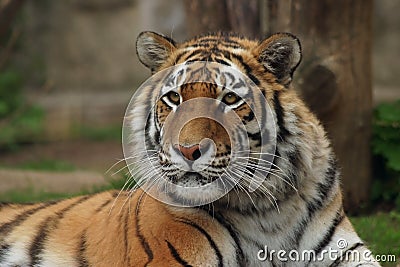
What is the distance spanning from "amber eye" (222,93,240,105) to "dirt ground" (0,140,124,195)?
366 cm

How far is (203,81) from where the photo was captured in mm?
3314

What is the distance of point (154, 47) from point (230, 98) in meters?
0.56

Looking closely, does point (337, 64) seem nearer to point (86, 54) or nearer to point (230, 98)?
point (230, 98)

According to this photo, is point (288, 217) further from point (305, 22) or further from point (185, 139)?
point (305, 22)

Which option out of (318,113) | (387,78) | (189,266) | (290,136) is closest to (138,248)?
(189,266)

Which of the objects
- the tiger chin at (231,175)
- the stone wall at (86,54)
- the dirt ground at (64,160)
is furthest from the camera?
the stone wall at (86,54)

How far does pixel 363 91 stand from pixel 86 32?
7.02m

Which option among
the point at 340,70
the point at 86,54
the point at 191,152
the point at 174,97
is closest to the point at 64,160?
the point at 86,54

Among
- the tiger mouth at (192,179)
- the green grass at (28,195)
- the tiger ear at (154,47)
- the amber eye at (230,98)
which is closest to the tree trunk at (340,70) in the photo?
the tiger ear at (154,47)

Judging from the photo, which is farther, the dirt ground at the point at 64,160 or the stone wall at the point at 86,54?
the stone wall at the point at 86,54

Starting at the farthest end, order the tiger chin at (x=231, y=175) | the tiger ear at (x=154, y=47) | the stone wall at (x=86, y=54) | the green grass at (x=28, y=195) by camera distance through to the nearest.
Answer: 1. the stone wall at (x=86, y=54)
2. the green grass at (x=28, y=195)
3. the tiger ear at (x=154, y=47)
4. the tiger chin at (x=231, y=175)

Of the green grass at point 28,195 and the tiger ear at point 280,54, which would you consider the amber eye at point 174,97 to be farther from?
the green grass at point 28,195

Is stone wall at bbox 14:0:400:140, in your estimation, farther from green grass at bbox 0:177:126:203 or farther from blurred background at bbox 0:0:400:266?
green grass at bbox 0:177:126:203

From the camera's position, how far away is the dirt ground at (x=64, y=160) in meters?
7.10
